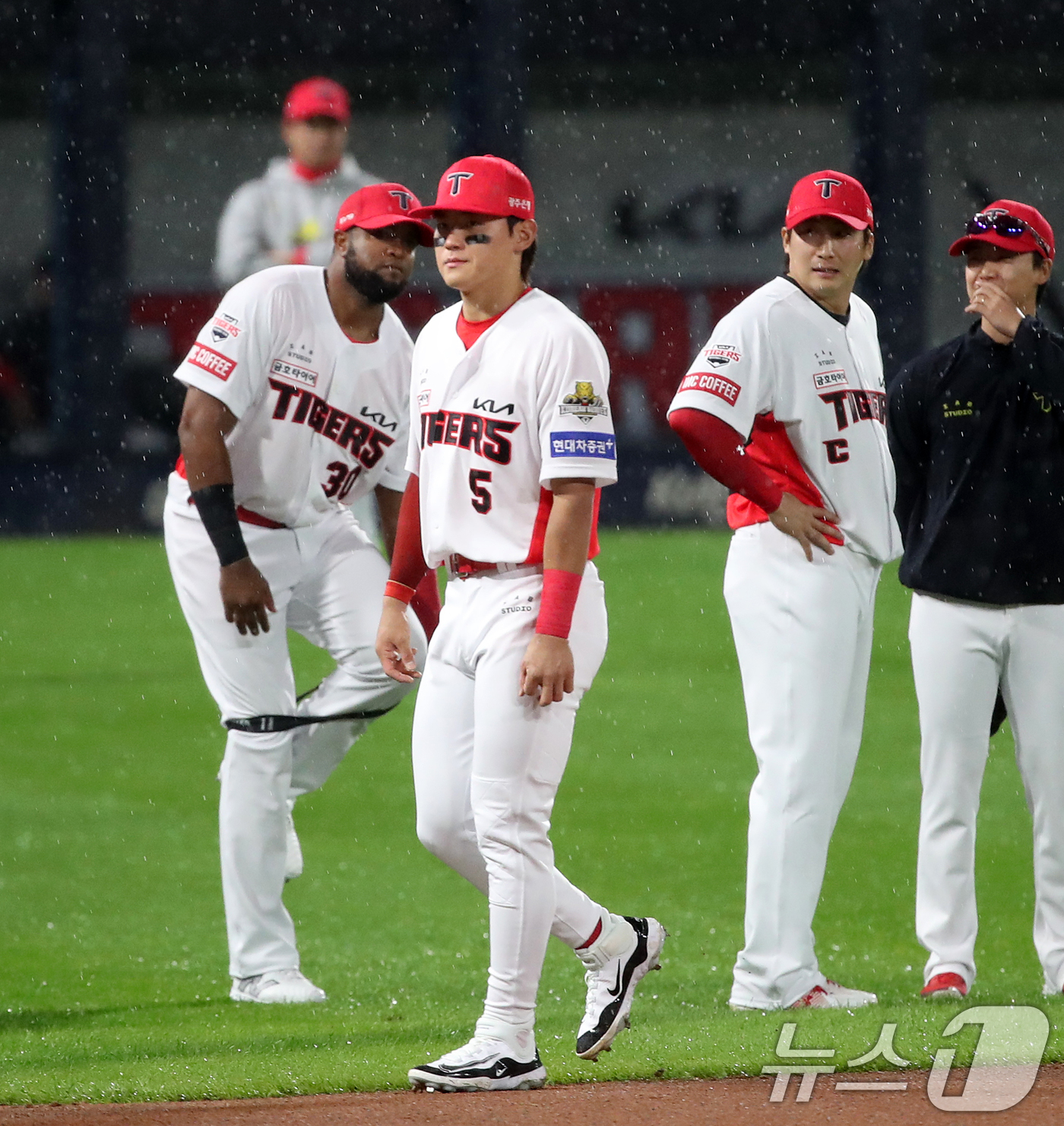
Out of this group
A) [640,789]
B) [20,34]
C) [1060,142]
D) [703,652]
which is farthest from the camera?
[1060,142]

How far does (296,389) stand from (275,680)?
0.92 meters

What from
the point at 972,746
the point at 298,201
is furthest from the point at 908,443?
the point at 298,201

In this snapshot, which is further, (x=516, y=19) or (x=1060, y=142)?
(x=1060, y=142)

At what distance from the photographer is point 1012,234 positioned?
16.6ft

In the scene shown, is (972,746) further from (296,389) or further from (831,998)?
(296,389)

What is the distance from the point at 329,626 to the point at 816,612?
173cm

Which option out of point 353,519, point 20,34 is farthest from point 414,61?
point 353,519

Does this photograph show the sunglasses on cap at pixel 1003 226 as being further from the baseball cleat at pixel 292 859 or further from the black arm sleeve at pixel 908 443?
the baseball cleat at pixel 292 859

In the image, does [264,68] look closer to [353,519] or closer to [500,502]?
[353,519]

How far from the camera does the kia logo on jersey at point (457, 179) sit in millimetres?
4180

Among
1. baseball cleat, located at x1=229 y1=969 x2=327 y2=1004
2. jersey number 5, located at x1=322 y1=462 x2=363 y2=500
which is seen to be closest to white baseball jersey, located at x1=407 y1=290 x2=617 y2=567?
jersey number 5, located at x1=322 y1=462 x2=363 y2=500

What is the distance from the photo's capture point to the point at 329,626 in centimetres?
593

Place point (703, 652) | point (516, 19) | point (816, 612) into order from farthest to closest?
point (516, 19), point (703, 652), point (816, 612)

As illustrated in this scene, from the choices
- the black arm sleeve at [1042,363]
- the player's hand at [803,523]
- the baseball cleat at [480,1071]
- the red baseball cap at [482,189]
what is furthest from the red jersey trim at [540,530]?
the black arm sleeve at [1042,363]
